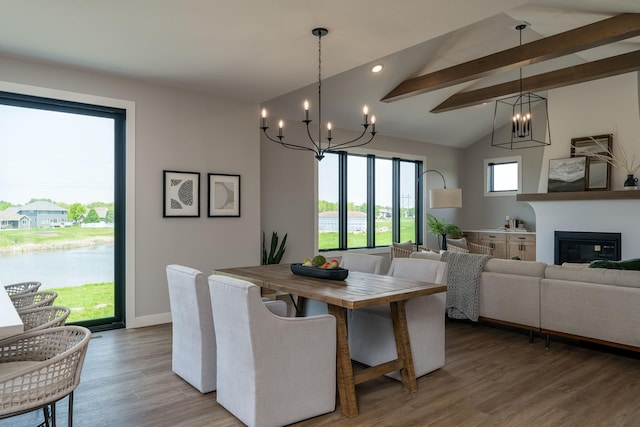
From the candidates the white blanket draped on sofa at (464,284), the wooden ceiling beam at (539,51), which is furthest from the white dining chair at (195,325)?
the wooden ceiling beam at (539,51)

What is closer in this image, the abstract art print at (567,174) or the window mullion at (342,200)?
the abstract art print at (567,174)

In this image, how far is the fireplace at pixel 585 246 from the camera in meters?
6.22

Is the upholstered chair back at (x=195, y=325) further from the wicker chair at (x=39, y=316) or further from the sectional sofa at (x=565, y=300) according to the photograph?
the sectional sofa at (x=565, y=300)

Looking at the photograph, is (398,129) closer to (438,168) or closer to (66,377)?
(438,168)

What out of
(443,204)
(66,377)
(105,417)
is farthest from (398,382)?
(443,204)

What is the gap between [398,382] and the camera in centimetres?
308

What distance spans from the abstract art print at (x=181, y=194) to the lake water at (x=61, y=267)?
73cm

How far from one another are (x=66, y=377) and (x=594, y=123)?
288 inches

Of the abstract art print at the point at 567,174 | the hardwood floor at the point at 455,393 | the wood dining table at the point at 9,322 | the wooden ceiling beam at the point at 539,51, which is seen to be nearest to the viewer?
the wood dining table at the point at 9,322

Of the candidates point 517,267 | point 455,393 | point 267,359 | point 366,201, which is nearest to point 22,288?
point 267,359

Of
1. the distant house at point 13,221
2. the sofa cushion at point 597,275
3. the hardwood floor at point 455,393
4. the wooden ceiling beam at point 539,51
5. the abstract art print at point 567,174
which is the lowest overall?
the hardwood floor at point 455,393

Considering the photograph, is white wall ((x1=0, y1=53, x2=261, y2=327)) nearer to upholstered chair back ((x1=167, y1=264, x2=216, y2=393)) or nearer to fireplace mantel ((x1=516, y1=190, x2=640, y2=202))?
upholstered chair back ((x1=167, y1=264, x2=216, y2=393))

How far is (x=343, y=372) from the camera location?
2596mm

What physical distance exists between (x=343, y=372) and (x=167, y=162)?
3.17m
